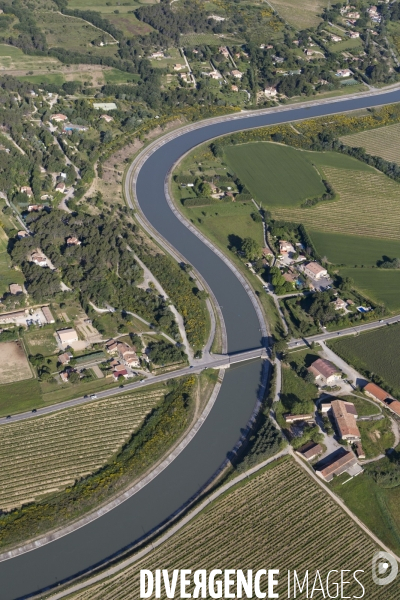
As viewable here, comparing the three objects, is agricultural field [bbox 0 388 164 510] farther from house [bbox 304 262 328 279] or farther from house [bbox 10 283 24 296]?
house [bbox 304 262 328 279]

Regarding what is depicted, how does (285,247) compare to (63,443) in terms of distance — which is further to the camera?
(285,247)

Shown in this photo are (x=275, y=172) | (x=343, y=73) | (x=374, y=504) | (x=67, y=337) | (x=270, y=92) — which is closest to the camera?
(x=374, y=504)

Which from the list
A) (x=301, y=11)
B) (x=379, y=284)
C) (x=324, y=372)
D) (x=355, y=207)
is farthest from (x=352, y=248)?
(x=301, y=11)

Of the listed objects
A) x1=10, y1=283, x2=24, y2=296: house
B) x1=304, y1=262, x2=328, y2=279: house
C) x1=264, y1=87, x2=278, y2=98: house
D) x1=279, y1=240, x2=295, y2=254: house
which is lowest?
x1=304, y1=262, x2=328, y2=279: house

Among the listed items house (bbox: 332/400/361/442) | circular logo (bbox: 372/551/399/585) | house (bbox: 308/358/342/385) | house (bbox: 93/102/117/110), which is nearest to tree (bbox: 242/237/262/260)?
house (bbox: 308/358/342/385)

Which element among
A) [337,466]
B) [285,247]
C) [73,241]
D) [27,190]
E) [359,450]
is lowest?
[359,450]

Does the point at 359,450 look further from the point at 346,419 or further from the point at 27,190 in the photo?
the point at 27,190
